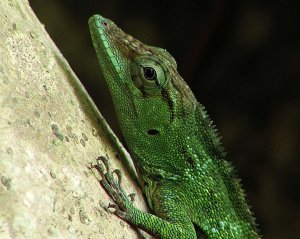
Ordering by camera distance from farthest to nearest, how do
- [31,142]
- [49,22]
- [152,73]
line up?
[49,22], [152,73], [31,142]

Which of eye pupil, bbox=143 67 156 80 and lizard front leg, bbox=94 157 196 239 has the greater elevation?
eye pupil, bbox=143 67 156 80

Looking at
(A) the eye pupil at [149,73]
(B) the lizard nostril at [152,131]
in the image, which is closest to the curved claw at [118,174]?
(B) the lizard nostril at [152,131]

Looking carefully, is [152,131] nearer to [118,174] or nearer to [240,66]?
[118,174]

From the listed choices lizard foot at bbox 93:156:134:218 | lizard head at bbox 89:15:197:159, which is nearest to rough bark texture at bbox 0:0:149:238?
lizard foot at bbox 93:156:134:218

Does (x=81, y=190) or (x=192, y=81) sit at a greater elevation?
(x=192, y=81)

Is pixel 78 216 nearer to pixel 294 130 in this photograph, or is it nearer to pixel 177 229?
pixel 177 229

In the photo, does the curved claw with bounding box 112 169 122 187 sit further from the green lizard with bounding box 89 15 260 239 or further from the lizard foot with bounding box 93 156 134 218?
the green lizard with bounding box 89 15 260 239

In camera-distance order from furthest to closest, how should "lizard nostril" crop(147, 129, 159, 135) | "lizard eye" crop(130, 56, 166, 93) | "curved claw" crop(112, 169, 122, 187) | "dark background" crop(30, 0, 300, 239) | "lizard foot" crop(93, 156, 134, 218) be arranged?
"dark background" crop(30, 0, 300, 239)
"lizard nostril" crop(147, 129, 159, 135)
"lizard eye" crop(130, 56, 166, 93)
"curved claw" crop(112, 169, 122, 187)
"lizard foot" crop(93, 156, 134, 218)

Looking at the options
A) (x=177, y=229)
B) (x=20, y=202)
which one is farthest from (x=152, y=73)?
(x=20, y=202)
